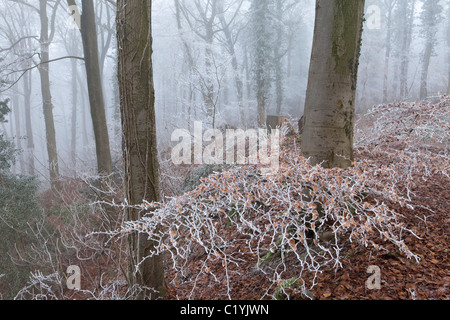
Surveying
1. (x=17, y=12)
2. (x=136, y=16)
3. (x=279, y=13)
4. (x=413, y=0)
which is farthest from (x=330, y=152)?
(x=413, y=0)

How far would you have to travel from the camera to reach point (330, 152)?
120 inches

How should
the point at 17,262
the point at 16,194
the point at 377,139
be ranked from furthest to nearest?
the point at 16,194
the point at 17,262
the point at 377,139

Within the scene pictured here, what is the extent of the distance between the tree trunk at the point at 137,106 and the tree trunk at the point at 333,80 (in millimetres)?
1675

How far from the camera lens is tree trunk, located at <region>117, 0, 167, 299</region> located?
273cm

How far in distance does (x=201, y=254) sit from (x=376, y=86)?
2363cm

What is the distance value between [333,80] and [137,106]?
197 centimetres

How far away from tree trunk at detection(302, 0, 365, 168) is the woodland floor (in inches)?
37.8

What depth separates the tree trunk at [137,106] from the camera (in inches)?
107

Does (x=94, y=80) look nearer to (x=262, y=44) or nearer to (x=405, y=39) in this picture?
(x=262, y=44)

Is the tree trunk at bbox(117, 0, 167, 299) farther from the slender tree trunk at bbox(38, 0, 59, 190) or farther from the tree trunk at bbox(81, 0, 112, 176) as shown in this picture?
the slender tree trunk at bbox(38, 0, 59, 190)

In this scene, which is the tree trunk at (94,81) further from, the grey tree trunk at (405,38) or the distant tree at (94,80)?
the grey tree trunk at (405,38)

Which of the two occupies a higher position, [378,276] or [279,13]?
[279,13]

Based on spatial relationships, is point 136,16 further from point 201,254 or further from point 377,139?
point 377,139

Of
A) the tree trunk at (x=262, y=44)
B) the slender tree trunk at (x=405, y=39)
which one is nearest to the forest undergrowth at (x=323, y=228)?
the tree trunk at (x=262, y=44)
